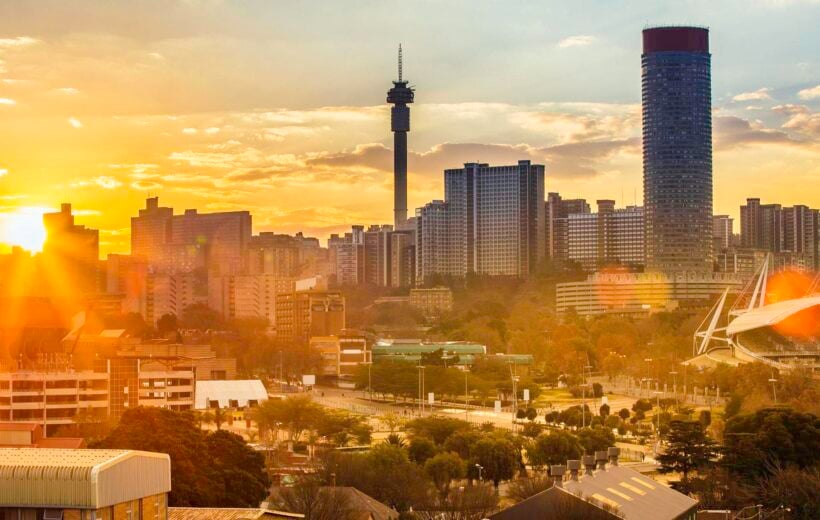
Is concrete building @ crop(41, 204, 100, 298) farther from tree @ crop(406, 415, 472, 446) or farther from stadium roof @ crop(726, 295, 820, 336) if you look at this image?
tree @ crop(406, 415, 472, 446)

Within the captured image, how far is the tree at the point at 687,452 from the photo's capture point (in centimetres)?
2941

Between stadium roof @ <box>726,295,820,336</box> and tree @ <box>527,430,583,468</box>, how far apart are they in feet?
112

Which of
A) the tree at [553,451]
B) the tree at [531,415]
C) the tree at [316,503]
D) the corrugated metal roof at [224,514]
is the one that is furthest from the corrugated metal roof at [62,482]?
the tree at [531,415]

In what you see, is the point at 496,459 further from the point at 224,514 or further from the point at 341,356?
the point at 341,356

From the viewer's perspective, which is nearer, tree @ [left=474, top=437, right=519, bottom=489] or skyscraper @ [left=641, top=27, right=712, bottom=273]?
tree @ [left=474, top=437, right=519, bottom=489]

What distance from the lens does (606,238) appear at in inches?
4651

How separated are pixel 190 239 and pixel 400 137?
21.1 m

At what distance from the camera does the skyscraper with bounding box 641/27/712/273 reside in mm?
115312

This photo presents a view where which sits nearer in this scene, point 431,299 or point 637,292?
point 637,292

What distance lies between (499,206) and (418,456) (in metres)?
87.3

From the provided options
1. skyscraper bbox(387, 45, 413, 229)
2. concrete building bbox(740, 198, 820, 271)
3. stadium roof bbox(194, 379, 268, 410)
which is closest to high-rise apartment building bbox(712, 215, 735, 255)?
concrete building bbox(740, 198, 820, 271)

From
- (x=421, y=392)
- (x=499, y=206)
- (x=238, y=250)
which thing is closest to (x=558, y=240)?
(x=499, y=206)

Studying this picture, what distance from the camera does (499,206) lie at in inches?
4646

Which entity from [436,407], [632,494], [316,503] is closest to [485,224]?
[436,407]
